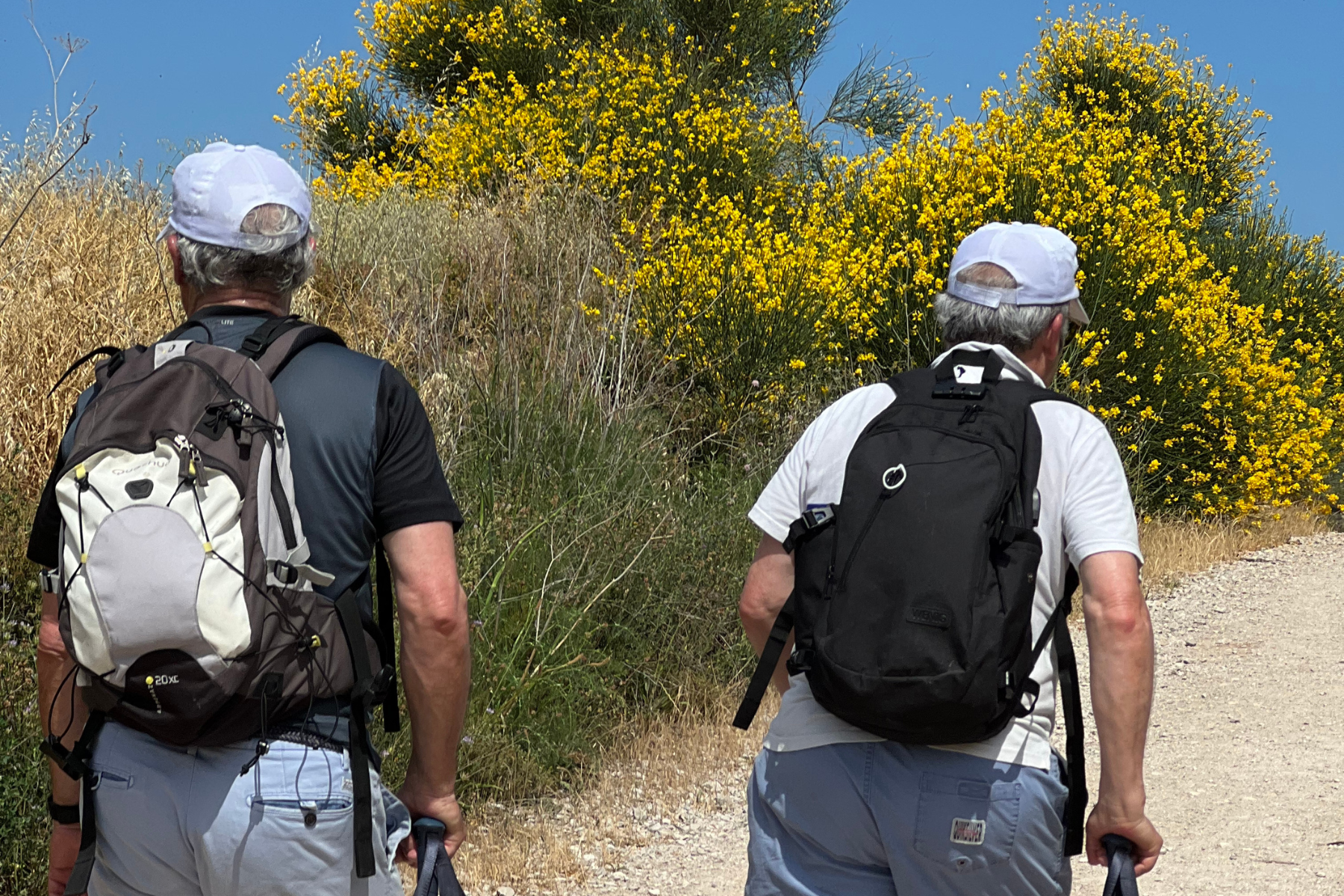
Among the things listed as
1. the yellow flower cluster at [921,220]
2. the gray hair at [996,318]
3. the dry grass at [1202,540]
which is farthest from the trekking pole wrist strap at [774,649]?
the dry grass at [1202,540]

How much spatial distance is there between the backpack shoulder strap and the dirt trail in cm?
272

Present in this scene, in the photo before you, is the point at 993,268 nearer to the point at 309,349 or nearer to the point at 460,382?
the point at 309,349

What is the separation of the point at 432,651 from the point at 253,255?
610mm

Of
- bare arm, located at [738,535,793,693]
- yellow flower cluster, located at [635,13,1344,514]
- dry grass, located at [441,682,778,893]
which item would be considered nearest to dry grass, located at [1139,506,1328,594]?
yellow flower cluster, located at [635,13,1344,514]

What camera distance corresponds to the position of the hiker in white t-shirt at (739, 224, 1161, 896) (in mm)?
1816

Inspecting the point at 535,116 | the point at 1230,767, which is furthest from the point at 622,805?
the point at 535,116

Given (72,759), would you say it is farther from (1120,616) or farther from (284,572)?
(1120,616)

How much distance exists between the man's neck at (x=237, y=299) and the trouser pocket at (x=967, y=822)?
45.2 inches

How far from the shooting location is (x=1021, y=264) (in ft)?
6.88

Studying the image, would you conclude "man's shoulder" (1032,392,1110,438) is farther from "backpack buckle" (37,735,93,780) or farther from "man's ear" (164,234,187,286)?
"backpack buckle" (37,735,93,780)

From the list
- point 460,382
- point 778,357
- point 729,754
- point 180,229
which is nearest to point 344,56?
point 778,357

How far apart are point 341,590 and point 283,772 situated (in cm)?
24

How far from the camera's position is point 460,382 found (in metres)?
6.18

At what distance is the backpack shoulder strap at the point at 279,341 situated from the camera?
1.77m
